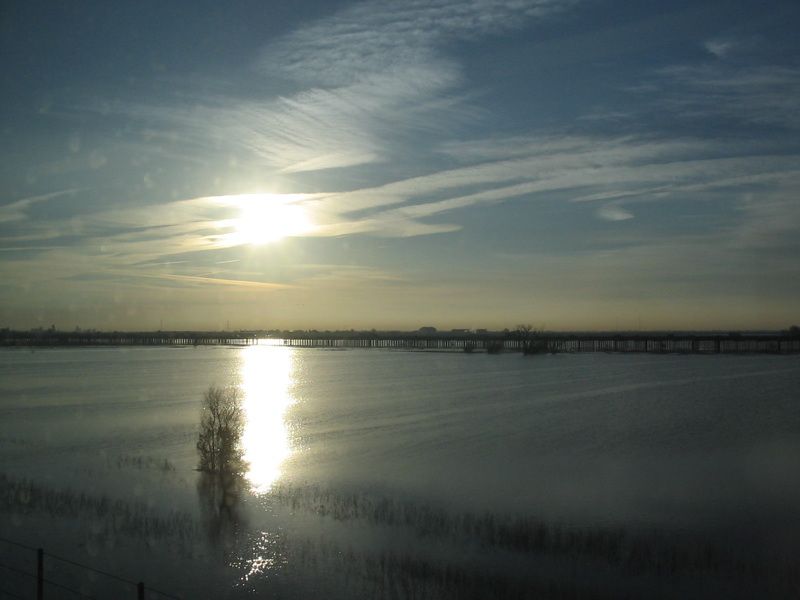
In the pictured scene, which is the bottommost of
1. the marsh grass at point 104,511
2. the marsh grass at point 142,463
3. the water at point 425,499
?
the water at point 425,499

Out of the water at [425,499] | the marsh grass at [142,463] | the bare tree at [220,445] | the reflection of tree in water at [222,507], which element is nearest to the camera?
the water at [425,499]

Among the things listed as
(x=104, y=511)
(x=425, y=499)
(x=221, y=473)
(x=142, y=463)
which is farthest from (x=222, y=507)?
(x=142, y=463)

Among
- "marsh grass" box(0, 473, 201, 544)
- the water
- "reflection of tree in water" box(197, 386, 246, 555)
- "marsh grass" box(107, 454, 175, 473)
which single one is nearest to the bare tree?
"reflection of tree in water" box(197, 386, 246, 555)

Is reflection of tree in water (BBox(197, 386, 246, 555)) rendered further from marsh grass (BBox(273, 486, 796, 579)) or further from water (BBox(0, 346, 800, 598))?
marsh grass (BBox(273, 486, 796, 579))

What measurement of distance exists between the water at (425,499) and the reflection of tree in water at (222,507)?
0.31 feet

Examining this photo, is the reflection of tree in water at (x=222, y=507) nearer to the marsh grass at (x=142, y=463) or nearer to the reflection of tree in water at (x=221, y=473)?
the reflection of tree in water at (x=221, y=473)

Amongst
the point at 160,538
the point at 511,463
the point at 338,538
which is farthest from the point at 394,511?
the point at 511,463

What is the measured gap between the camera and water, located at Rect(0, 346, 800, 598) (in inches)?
478

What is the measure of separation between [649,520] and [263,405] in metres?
28.8

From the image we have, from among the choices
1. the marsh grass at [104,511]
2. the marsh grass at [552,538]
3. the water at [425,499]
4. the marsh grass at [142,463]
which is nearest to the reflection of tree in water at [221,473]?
the water at [425,499]

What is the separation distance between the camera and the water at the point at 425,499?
39.8 feet

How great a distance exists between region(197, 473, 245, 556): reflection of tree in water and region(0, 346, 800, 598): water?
10 cm

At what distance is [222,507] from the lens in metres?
16.5

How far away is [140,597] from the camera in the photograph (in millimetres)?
6801
